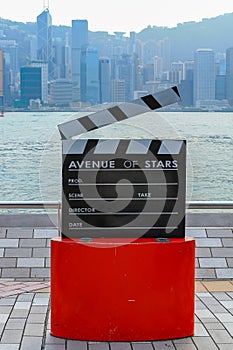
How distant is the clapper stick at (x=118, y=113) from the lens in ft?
12.3

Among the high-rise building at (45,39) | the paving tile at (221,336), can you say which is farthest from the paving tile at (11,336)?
the high-rise building at (45,39)

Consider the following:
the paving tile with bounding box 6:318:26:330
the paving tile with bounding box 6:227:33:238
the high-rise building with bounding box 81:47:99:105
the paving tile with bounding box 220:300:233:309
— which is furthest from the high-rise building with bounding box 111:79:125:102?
the paving tile with bounding box 6:318:26:330

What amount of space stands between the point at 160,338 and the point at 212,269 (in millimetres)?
2160

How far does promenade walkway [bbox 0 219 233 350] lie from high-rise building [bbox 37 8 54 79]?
515cm

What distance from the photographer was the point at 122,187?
3641 millimetres

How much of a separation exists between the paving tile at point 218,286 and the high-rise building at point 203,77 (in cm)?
427

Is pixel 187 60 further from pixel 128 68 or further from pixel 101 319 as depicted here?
pixel 101 319

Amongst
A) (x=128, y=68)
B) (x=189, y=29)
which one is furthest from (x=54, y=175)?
(x=189, y=29)

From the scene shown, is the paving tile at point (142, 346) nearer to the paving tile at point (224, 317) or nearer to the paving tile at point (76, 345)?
the paving tile at point (76, 345)

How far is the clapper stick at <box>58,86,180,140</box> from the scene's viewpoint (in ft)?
12.3

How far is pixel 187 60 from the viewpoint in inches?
457

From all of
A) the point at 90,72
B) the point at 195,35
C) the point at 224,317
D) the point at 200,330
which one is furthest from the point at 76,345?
the point at 195,35

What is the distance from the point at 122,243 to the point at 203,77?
6.93 metres

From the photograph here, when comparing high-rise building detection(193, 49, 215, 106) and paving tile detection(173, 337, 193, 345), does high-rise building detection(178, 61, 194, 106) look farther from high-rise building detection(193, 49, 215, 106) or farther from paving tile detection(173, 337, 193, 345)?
paving tile detection(173, 337, 193, 345)
